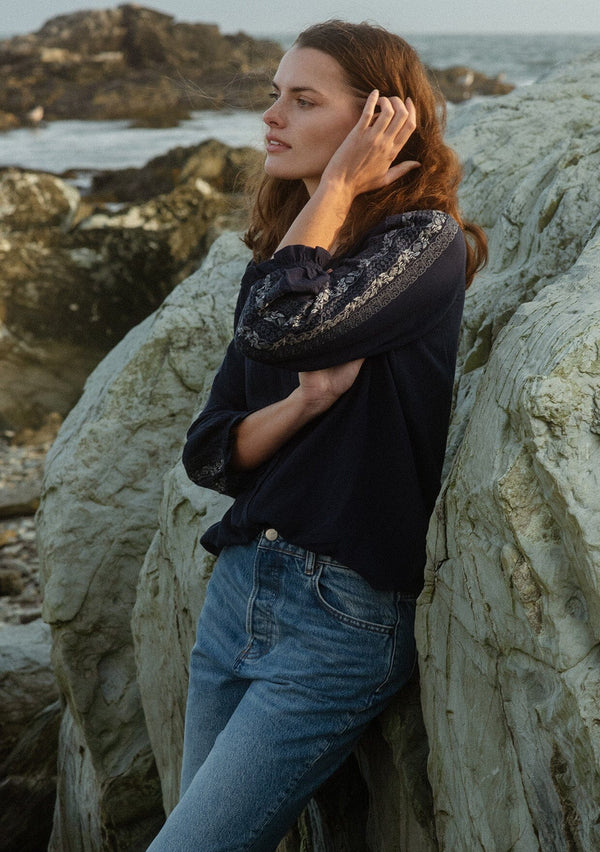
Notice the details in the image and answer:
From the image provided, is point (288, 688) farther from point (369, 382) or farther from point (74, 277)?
point (74, 277)

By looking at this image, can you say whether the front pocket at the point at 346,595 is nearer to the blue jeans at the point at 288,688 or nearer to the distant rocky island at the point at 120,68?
the blue jeans at the point at 288,688

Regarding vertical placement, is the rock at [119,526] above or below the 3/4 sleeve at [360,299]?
below

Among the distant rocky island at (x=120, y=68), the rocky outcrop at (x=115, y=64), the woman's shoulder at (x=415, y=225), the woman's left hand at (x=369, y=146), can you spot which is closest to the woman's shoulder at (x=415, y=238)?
the woman's shoulder at (x=415, y=225)

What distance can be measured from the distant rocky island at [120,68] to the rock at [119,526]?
19.2 m

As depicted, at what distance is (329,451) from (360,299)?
1.14ft

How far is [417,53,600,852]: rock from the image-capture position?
62.7 inches

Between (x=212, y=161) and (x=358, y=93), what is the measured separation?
8127 mm

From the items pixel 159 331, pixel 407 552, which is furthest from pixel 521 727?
pixel 159 331

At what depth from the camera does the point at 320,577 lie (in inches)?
76.6

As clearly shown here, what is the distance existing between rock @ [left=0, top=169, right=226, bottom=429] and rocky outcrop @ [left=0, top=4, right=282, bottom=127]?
1366 centimetres

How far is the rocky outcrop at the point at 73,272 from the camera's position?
27.8 feet

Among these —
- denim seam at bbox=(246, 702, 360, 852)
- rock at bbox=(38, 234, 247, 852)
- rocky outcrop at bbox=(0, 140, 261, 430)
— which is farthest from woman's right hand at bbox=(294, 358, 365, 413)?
rocky outcrop at bbox=(0, 140, 261, 430)

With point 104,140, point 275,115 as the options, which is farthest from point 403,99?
point 104,140

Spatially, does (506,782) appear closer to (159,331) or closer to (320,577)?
(320,577)
